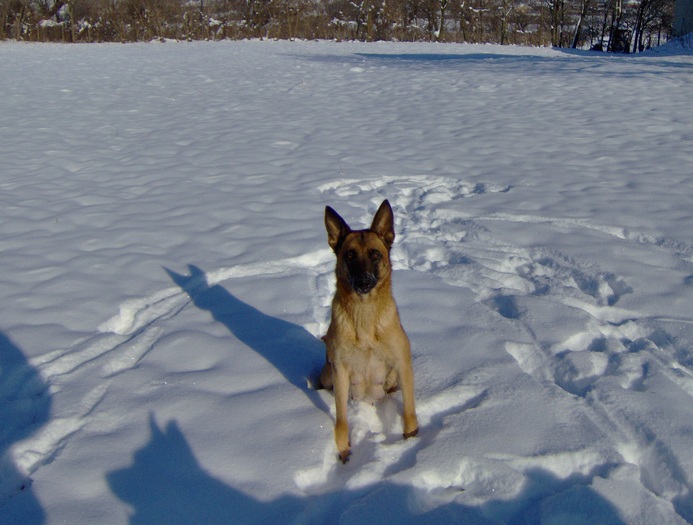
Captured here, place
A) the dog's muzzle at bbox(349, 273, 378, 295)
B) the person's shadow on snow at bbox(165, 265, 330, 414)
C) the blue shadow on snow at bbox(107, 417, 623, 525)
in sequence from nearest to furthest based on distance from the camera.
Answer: the blue shadow on snow at bbox(107, 417, 623, 525), the dog's muzzle at bbox(349, 273, 378, 295), the person's shadow on snow at bbox(165, 265, 330, 414)

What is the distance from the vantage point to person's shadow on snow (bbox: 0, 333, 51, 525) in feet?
7.63

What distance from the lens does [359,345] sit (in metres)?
2.66

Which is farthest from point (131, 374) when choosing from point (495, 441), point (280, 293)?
point (495, 441)

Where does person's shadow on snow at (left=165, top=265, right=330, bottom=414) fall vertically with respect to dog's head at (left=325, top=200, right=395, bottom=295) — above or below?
below

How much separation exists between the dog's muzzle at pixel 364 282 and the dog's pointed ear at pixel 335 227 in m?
0.31

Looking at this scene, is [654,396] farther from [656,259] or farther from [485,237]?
[485,237]

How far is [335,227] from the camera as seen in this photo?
9.46 feet

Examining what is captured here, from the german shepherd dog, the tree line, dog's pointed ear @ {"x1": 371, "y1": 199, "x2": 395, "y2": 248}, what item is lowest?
the german shepherd dog

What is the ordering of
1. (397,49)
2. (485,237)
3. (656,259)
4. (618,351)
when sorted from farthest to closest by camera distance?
1. (397,49)
2. (485,237)
3. (656,259)
4. (618,351)

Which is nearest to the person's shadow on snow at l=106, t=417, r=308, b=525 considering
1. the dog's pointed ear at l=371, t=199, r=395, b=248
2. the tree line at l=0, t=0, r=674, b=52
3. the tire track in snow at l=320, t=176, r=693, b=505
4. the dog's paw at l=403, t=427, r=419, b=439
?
the tire track in snow at l=320, t=176, r=693, b=505

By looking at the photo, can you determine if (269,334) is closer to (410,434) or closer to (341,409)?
(341,409)

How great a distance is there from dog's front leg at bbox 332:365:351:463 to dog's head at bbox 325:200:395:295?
39 cm

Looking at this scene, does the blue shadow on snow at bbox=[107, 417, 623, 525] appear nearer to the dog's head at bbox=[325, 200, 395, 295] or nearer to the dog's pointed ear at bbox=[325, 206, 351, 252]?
the dog's head at bbox=[325, 200, 395, 295]

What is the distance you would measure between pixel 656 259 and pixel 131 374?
12.3ft
